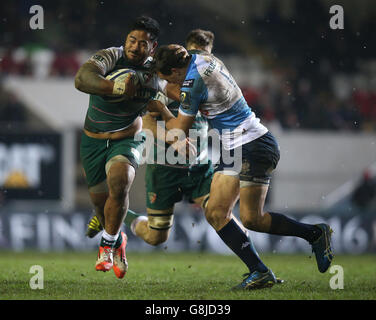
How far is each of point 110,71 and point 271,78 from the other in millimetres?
13087

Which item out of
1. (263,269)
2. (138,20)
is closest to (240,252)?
(263,269)

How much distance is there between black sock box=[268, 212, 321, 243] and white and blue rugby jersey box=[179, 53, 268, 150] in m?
0.87

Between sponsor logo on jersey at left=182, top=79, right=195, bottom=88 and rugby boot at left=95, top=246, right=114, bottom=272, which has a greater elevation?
sponsor logo on jersey at left=182, top=79, right=195, bottom=88

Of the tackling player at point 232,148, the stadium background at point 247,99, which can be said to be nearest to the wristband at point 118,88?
the tackling player at point 232,148

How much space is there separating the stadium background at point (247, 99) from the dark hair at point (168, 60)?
6188 millimetres

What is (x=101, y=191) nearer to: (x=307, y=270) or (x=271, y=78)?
(x=307, y=270)

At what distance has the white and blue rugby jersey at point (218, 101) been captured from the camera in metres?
6.39

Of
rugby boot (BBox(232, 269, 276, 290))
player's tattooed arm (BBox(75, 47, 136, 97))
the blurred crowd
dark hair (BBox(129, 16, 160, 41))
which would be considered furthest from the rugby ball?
the blurred crowd

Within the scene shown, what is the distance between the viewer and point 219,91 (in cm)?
650

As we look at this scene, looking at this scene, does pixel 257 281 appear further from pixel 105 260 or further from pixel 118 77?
pixel 118 77

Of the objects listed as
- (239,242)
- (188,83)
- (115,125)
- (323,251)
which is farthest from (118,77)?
(323,251)

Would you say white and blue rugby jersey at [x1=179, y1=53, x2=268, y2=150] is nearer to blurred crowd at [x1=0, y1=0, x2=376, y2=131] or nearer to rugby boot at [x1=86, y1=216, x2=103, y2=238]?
rugby boot at [x1=86, y1=216, x2=103, y2=238]

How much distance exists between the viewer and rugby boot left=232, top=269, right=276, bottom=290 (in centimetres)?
661
